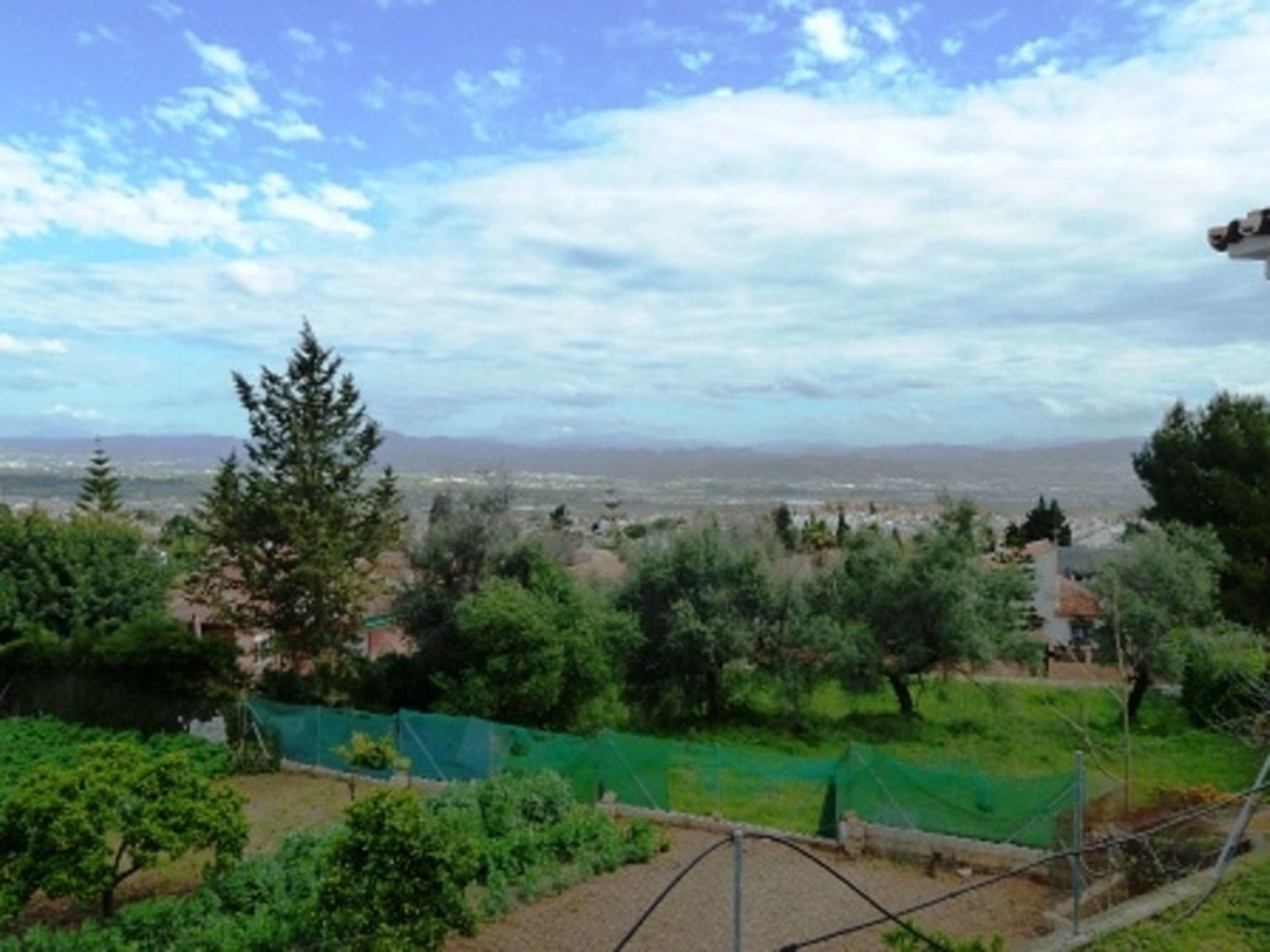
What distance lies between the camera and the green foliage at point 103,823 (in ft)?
27.7

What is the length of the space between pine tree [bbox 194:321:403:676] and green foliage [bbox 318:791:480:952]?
462 inches

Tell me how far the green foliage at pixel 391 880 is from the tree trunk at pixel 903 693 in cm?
1492

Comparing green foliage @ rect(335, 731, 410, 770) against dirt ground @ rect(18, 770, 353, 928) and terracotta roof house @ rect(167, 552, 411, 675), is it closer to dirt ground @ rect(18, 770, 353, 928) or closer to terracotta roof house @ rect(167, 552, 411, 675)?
dirt ground @ rect(18, 770, 353, 928)

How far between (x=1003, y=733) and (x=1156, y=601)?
5532mm

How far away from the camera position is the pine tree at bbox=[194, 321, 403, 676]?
19656 millimetres

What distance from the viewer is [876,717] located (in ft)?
71.4

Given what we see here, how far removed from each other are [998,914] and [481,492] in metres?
13.9

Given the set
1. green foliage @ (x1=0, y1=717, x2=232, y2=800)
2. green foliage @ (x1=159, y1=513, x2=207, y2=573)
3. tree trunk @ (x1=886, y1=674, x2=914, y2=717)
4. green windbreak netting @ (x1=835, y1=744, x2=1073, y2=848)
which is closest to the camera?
green windbreak netting @ (x1=835, y1=744, x2=1073, y2=848)

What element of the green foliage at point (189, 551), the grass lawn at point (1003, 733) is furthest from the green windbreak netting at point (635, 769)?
the green foliage at point (189, 551)

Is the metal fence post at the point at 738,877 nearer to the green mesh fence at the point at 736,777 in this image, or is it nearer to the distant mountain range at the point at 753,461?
the green mesh fence at the point at 736,777

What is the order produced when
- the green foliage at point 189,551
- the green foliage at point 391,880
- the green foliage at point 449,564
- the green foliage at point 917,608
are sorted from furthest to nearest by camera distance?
the green foliage at point 917,608 < the green foliage at point 189,551 < the green foliage at point 449,564 < the green foliage at point 391,880

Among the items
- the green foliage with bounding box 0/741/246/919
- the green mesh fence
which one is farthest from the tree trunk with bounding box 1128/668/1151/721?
the green foliage with bounding box 0/741/246/919

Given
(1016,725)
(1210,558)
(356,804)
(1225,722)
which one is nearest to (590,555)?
(1016,725)

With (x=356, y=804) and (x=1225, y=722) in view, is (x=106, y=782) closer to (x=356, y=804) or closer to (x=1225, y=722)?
(x=356, y=804)
